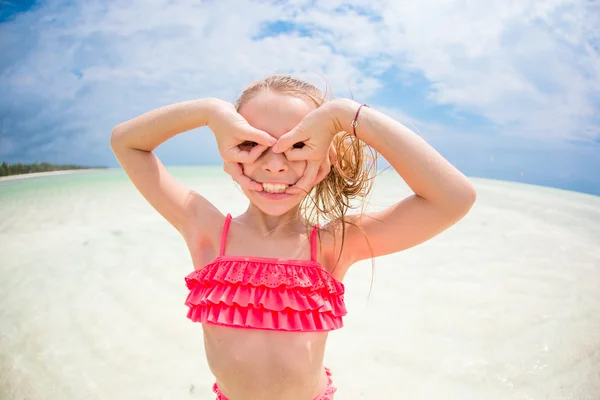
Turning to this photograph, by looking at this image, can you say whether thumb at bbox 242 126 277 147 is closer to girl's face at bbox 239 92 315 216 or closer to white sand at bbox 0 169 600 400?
girl's face at bbox 239 92 315 216

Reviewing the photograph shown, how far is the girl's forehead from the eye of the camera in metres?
1.62

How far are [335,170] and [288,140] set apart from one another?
0.44 m

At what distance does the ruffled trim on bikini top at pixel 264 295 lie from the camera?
5.24ft

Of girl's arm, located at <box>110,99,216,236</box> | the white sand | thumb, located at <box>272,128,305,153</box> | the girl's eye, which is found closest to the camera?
thumb, located at <box>272,128,305,153</box>

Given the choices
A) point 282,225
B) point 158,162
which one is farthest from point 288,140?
point 158,162

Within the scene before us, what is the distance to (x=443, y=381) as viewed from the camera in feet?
9.12

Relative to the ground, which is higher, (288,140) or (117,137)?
(288,140)

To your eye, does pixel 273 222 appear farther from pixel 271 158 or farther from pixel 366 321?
pixel 366 321

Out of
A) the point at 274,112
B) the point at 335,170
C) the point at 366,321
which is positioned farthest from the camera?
the point at 366,321

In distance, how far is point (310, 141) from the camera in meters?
1.56

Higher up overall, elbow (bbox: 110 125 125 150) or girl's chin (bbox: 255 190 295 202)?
elbow (bbox: 110 125 125 150)

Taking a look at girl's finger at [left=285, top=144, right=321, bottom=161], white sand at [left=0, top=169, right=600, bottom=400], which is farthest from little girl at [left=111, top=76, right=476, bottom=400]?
white sand at [left=0, top=169, right=600, bottom=400]

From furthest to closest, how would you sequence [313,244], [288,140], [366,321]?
[366,321] < [313,244] < [288,140]

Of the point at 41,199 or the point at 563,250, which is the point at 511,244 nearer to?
the point at 563,250
